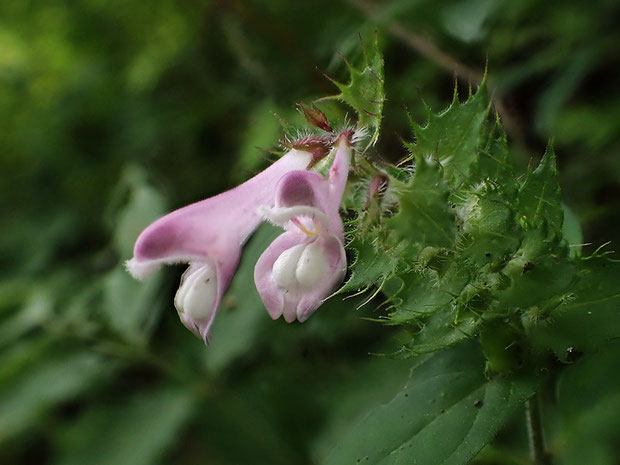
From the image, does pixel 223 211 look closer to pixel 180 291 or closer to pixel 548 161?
pixel 180 291

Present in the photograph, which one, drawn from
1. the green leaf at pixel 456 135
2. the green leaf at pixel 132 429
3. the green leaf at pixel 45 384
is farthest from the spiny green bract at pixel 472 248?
the green leaf at pixel 45 384

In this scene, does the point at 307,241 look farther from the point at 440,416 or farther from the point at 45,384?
the point at 45,384

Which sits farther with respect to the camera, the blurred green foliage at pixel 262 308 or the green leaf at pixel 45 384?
the green leaf at pixel 45 384

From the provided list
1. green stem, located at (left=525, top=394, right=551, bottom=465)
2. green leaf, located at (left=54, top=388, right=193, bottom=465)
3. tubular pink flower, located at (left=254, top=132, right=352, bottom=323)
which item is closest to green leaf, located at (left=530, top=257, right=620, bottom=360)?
green stem, located at (left=525, top=394, right=551, bottom=465)

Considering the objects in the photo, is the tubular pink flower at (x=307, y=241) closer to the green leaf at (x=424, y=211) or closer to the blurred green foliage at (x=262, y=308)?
the green leaf at (x=424, y=211)

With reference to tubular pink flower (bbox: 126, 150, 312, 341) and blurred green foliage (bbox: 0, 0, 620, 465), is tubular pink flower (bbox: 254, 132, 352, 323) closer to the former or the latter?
tubular pink flower (bbox: 126, 150, 312, 341)

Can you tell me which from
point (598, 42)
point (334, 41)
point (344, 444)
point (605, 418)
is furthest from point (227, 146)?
point (344, 444)
